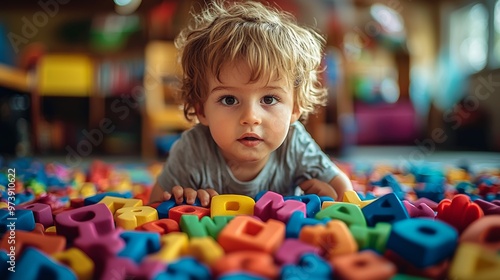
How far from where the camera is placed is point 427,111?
12.6 ft

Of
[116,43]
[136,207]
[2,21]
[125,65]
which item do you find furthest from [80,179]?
[2,21]

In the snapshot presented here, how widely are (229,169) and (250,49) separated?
29cm

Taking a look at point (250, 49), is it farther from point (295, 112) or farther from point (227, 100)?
point (295, 112)

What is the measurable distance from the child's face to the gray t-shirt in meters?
0.13

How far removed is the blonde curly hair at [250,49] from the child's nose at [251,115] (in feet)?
0.17

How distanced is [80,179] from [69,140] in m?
2.03

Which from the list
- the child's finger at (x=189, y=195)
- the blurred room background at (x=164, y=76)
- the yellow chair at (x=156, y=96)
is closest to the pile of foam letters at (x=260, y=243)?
the child's finger at (x=189, y=195)

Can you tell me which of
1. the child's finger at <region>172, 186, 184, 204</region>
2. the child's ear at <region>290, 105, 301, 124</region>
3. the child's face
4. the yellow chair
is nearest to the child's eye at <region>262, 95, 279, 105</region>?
the child's face

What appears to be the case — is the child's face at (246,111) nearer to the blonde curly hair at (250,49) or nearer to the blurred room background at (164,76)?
the blonde curly hair at (250,49)

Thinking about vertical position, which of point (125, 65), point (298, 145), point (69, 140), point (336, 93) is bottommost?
point (69, 140)

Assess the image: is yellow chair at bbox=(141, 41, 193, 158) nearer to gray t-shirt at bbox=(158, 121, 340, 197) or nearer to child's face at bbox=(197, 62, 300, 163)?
gray t-shirt at bbox=(158, 121, 340, 197)

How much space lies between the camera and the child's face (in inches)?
29.9

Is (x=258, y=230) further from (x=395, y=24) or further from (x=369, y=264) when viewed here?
(x=395, y=24)

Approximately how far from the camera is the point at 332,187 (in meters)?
0.94
